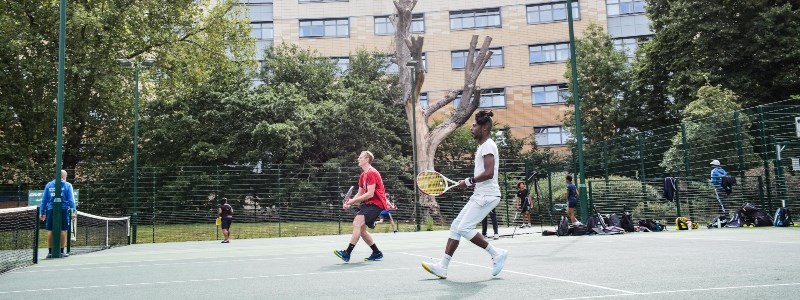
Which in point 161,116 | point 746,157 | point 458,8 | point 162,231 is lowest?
point 162,231

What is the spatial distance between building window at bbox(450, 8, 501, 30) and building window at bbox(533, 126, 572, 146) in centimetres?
822

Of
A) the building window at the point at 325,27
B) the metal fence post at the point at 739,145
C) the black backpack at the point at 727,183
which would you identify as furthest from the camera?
the building window at the point at 325,27

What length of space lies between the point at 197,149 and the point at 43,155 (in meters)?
7.07

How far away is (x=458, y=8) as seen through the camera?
47469 mm

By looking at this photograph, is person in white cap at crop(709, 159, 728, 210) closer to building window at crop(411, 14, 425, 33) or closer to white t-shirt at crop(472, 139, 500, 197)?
white t-shirt at crop(472, 139, 500, 197)

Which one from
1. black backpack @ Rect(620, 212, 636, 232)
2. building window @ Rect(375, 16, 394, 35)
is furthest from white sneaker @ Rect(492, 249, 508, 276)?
building window @ Rect(375, 16, 394, 35)

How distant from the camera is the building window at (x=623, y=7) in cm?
4631

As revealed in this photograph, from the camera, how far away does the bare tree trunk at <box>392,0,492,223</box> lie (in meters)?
28.2

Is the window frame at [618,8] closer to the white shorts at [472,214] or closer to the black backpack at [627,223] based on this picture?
the black backpack at [627,223]

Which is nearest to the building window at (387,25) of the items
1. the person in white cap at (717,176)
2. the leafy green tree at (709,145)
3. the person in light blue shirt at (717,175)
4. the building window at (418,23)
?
the building window at (418,23)

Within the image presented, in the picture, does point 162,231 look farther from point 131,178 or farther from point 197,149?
point 197,149

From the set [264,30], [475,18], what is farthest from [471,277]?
[264,30]

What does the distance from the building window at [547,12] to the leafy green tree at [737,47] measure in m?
14.7

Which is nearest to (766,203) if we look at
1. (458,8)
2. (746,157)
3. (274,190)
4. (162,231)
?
(746,157)
